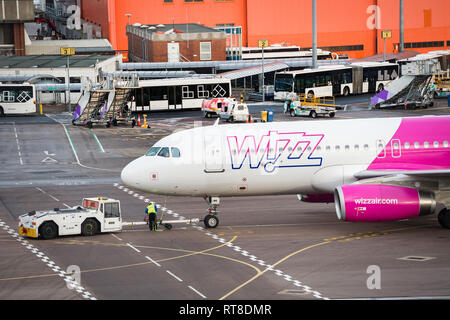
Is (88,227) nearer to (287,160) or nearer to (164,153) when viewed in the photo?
(164,153)

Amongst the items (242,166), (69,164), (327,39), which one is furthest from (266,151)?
(327,39)

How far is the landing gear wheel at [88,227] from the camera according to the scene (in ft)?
121

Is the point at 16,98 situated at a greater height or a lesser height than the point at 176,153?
greater

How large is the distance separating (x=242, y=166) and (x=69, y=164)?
3001cm

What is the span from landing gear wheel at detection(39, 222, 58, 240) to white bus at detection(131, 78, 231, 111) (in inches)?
2377

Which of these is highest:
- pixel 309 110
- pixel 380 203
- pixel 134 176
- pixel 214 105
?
pixel 214 105

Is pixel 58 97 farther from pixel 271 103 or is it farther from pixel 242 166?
pixel 242 166

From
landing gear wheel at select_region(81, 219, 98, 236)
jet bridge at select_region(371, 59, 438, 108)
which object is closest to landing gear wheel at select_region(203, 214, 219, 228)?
Answer: landing gear wheel at select_region(81, 219, 98, 236)

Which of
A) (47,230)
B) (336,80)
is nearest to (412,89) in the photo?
(336,80)

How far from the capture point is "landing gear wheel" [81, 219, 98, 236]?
3678 cm

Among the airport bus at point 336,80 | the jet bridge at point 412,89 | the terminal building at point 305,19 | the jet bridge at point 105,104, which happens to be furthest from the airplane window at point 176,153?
the terminal building at point 305,19

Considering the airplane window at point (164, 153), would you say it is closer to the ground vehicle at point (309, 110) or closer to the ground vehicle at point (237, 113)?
the ground vehicle at point (237, 113)

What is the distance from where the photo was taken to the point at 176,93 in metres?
98.4

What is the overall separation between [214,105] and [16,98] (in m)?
26.4
